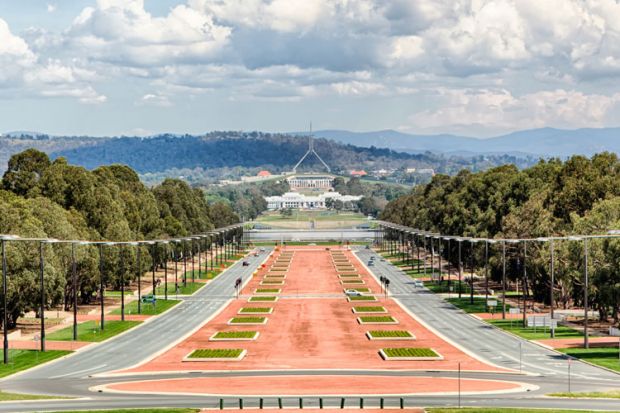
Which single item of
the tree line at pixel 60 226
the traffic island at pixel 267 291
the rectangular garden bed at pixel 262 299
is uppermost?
the tree line at pixel 60 226

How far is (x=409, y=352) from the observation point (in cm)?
10481

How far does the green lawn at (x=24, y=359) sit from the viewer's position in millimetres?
95938

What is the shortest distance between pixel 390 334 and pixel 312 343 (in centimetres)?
1089

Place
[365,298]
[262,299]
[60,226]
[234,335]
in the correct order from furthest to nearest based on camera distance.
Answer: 1. [365,298]
2. [262,299]
3. [60,226]
4. [234,335]

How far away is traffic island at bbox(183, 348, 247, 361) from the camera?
101562mm

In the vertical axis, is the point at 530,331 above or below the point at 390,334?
above

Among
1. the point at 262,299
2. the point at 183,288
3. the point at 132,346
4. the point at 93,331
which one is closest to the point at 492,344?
the point at 132,346

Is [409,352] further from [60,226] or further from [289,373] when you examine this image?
[60,226]

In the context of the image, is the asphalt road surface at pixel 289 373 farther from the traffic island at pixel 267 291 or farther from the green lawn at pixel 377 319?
the traffic island at pixel 267 291

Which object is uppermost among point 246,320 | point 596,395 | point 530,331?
point 596,395

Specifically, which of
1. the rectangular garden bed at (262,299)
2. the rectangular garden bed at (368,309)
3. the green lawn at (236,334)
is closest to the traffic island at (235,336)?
the green lawn at (236,334)

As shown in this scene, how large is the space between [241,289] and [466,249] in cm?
4094

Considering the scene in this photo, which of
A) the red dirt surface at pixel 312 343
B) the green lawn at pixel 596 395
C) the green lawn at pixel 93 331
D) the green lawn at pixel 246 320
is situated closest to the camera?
the green lawn at pixel 596 395

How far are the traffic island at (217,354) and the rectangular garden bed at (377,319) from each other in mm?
29506
